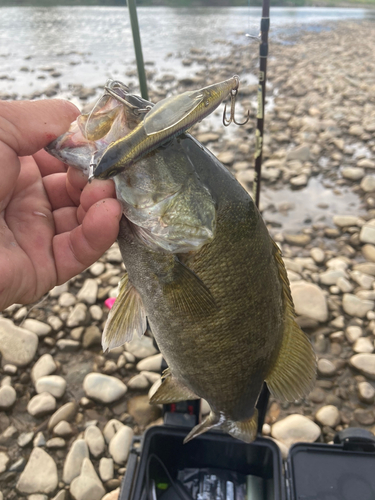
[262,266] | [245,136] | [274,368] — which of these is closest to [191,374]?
[274,368]

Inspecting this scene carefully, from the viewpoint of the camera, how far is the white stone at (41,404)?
3051 mm

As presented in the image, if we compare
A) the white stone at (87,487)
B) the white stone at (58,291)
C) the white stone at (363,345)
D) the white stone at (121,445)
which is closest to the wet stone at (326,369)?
the white stone at (363,345)

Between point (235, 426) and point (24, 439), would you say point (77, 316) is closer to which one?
point (24, 439)

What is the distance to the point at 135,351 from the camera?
3529 mm

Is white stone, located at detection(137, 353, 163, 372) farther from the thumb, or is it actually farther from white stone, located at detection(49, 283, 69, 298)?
the thumb

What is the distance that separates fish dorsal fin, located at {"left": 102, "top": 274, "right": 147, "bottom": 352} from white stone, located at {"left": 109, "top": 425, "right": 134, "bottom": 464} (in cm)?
140

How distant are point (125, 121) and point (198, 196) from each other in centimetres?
39

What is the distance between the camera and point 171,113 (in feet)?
3.77

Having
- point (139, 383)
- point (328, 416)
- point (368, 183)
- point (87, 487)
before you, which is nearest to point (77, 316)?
point (139, 383)

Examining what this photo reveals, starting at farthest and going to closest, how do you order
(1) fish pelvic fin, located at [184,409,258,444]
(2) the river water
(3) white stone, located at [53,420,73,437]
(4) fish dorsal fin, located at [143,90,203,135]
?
1. (2) the river water
2. (3) white stone, located at [53,420,73,437]
3. (1) fish pelvic fin, located at [184,409,258,444]
4. (4) fish dorsal fin, located at [143,90,203,135]

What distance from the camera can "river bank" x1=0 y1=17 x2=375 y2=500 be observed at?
2.85m

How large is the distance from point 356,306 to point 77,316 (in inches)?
107

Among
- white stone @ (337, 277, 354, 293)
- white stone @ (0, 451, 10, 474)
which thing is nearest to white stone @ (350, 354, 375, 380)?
white stone @ (337, 277, 354, 293)

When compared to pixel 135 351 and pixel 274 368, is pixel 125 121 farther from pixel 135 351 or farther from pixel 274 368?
pixel 135 351
